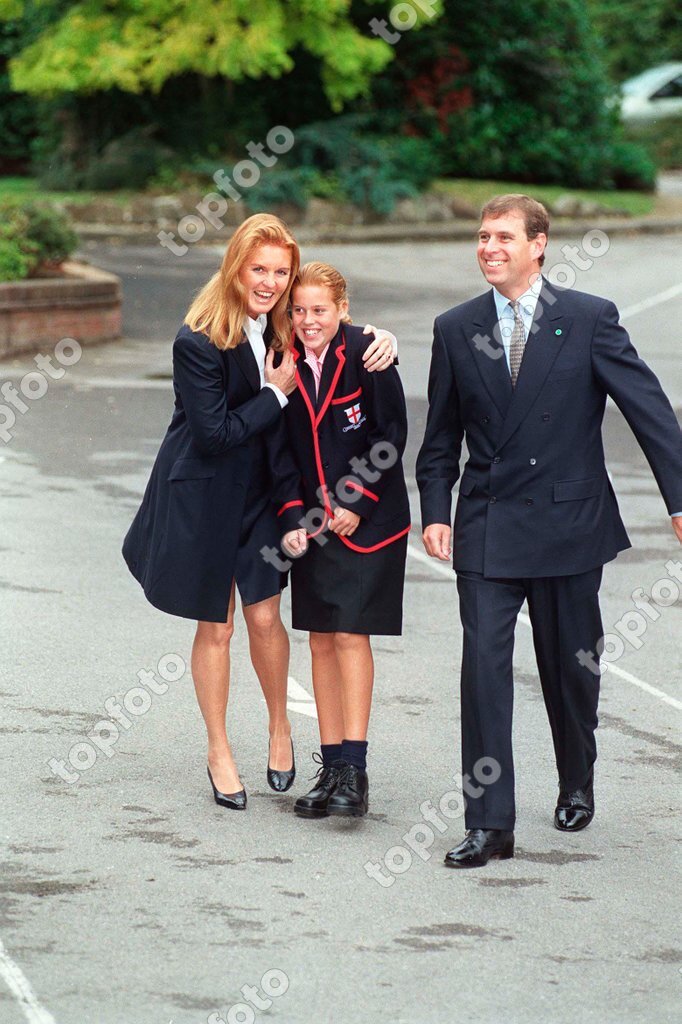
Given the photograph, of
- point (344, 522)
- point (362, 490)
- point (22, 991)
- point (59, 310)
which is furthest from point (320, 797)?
point (59, 310)

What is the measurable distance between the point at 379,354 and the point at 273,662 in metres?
1.09

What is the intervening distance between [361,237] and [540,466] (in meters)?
18.8

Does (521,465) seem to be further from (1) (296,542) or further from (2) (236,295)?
(2) (236,295)

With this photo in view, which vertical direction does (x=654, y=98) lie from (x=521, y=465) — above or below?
above

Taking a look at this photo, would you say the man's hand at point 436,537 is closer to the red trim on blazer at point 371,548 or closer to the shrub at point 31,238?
the red trim on blazer at point 371,548

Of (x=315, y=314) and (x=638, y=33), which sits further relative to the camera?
(x=638, y=33)

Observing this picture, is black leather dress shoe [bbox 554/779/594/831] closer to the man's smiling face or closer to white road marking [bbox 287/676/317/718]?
white road marking [bbox 287/676/317/718]

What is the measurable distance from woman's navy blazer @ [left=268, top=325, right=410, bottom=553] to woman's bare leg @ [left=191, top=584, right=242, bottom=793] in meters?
0.40

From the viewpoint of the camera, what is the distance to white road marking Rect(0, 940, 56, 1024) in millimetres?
4188

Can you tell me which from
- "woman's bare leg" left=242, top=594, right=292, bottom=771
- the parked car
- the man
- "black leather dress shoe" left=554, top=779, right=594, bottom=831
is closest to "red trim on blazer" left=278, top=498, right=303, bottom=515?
"woman's bare leg" left=242, top=594, right=292, bottom=771

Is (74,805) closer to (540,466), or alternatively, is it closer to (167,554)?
(167,554)

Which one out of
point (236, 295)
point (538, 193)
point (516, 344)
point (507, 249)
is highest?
point (538, 193)

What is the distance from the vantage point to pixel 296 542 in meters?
5.52

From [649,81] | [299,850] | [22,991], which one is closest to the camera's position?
[22,991]
